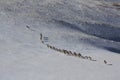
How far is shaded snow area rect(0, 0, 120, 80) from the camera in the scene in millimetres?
3830

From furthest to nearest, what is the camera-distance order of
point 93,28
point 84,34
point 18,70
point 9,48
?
point 93,28 → point 84,34 → point 9,48 → point 18,70

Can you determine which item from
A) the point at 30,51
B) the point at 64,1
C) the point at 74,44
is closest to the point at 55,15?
the point at 64,1

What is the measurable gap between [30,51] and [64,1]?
268cm

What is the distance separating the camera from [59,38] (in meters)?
5.21

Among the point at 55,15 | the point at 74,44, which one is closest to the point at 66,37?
the point at 74,44

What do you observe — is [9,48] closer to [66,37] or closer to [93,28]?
[66,37]

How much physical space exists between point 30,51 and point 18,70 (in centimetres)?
69

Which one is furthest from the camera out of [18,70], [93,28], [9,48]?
[93,28]

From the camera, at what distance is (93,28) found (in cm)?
612

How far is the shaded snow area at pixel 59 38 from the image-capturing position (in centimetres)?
383

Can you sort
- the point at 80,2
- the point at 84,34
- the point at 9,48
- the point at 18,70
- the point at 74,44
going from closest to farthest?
1. the point at 18,70
2. the point at 9,48
3. the point at 74,44
4. the point at 84,34
5. the point at 80,2

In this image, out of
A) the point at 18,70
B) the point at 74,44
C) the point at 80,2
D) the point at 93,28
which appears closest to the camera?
the point at 18,70

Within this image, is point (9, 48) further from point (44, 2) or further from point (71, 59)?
point (44, 2)

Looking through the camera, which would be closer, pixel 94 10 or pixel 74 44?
pixel 74 44
